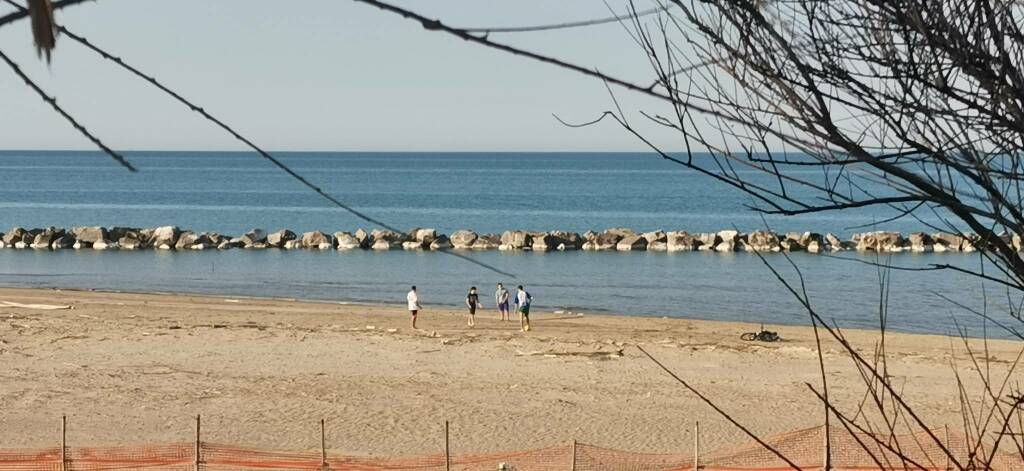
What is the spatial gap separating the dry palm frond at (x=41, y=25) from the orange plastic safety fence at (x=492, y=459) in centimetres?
1363

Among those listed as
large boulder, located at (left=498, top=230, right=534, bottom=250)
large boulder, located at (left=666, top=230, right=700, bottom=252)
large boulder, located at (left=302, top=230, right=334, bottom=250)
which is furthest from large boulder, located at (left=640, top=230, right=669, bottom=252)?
large boulder, located at (left=302, top=230, right=334, bottom=250)

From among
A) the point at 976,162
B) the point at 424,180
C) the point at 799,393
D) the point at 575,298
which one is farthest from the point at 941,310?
the point at 424,180

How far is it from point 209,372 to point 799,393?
11.6 m

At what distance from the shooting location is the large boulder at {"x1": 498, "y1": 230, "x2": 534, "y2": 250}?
6122cm

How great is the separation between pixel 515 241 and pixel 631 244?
6.02 m

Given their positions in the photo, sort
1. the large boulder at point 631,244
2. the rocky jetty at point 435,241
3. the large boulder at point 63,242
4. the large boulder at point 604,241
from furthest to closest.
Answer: the large boulder at point 63,242 < the large boulder at point 604,241 < the large boulder at point 631,244 < the rocky jetty at point 435,241

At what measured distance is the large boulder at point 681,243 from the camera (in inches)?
2366

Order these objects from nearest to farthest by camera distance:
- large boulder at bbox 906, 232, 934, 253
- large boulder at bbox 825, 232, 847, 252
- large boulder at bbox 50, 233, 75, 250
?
large boulder at bbox 825, 232, 847, 252, large boulder at bbox 906, 232, 934, 253, large boulder at bbox 50, 233, 75, 250

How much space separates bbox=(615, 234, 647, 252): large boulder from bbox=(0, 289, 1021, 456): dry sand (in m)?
27.0

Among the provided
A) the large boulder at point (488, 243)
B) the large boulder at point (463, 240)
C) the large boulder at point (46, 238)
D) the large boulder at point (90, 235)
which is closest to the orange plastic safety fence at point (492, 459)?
the large boulder at point (488, 243)

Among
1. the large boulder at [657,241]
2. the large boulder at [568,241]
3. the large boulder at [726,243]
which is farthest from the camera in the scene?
the large boulder at [568,241]

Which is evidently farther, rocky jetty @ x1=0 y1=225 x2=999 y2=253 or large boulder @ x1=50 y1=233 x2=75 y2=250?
large boulder @ x1=50 y1=233 x2=75 y2=250

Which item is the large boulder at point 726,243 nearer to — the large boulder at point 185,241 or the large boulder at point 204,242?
the large boulder at point 204,242

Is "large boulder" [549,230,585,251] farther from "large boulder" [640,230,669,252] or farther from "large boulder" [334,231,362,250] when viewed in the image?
"large boulder" [334,231,362,250]
